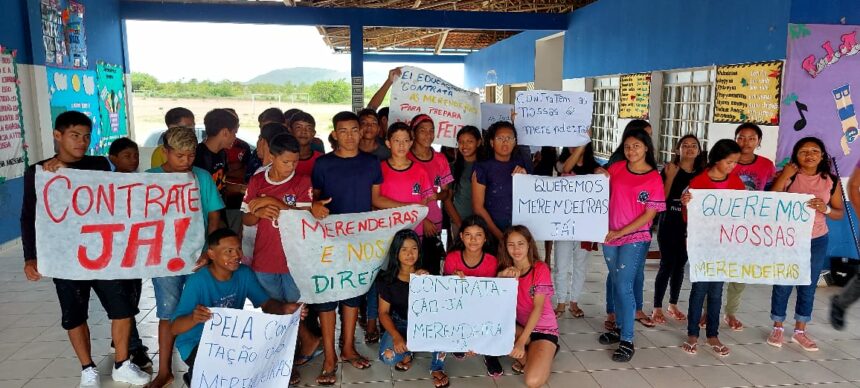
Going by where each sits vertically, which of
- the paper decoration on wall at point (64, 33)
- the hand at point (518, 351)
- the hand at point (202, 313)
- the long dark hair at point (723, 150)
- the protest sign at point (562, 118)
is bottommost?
the hand at point (518, 351)

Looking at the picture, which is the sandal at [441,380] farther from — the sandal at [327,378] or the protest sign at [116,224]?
the protest sign at [116,224]

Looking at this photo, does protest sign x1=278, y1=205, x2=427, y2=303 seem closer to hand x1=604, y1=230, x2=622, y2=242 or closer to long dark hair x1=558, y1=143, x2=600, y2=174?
hand x1=604, y1=230, x2=622, y2=242

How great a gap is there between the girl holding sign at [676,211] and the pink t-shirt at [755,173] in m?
0.26

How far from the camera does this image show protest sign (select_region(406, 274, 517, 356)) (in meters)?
2.97

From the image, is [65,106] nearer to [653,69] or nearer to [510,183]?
[510,183]

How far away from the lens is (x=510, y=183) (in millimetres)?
3514

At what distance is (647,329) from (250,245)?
106 inches

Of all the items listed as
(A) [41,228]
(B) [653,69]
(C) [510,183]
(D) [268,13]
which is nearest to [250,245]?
(A) [41,228]

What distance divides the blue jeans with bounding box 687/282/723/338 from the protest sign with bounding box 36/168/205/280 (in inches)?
115

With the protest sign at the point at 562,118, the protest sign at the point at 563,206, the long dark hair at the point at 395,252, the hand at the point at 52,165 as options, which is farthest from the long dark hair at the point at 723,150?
the hand at the point at 52,165

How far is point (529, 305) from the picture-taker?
317cm

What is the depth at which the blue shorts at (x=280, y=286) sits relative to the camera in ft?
9.82

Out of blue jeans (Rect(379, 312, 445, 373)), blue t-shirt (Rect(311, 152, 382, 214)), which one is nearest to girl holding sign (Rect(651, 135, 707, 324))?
blue jeans (Rect(379, 312, 445, 373))

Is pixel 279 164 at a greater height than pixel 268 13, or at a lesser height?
lesser
